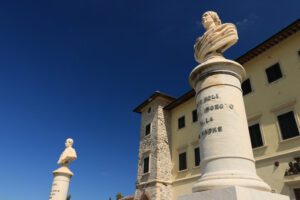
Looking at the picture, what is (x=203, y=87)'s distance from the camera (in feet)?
14.9

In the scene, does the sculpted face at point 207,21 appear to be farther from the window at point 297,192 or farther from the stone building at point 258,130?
the window at point 297,192

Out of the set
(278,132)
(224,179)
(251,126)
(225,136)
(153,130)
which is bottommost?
(224,179)

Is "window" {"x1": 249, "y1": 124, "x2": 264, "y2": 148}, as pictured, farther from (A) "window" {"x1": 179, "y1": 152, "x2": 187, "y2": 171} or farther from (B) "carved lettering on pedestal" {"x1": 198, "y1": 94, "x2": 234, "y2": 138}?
(B) "carved lettering on pedestal" {"x1": 198, "y1": 94, "x2": 234, "y2": 138}

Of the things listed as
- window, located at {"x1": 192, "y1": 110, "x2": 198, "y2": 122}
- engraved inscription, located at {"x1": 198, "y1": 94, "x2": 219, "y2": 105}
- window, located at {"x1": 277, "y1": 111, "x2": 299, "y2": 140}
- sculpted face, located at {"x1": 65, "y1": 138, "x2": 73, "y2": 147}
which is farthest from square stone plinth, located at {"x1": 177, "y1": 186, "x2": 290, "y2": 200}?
window, located at {"x1": 192, "y1": 110, "x2": 198, "y2": 122}

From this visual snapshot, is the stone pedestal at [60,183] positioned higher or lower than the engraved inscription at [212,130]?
higher

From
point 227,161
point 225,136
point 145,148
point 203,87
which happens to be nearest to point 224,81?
point 203,87

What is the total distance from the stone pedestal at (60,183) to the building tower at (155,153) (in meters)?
6.55

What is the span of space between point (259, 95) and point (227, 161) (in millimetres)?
9787

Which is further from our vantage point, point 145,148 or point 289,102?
point 145,148

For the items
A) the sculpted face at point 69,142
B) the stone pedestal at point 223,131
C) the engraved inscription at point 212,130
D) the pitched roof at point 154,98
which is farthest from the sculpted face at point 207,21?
the pitched roof at point 154,98

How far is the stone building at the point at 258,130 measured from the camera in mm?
9984

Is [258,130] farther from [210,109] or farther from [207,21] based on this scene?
[210,109]

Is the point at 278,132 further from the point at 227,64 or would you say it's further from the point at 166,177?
the point at 166,177

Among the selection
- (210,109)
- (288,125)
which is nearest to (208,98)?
(210,109)
